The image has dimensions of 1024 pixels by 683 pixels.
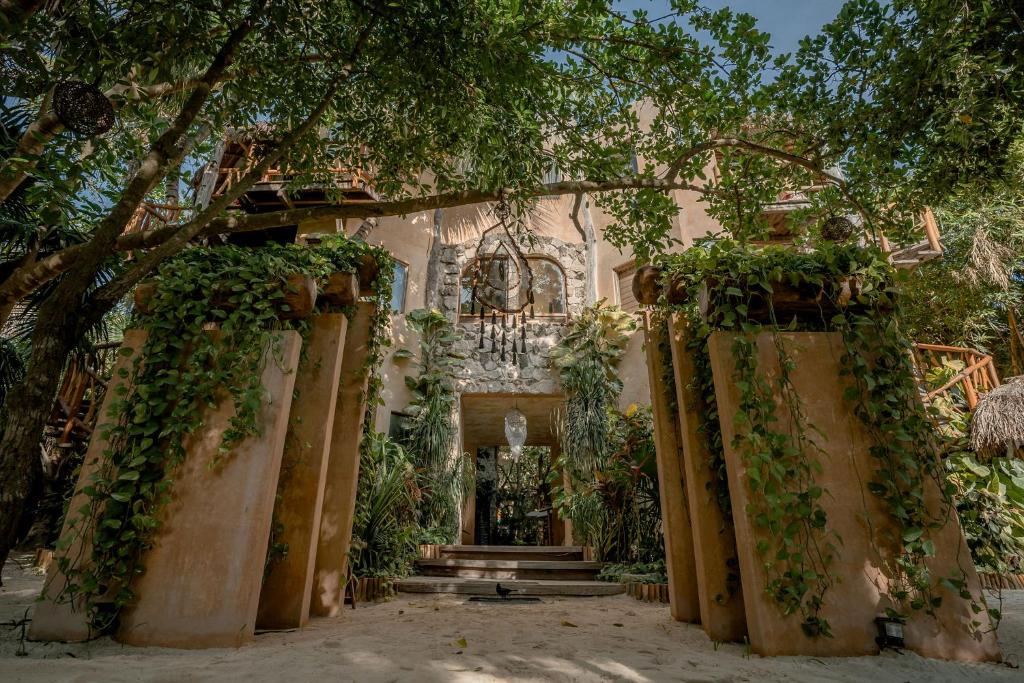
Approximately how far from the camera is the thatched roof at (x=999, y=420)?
525 centimetres

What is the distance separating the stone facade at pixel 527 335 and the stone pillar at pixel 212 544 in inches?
214

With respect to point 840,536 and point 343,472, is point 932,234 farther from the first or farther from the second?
point 343,472

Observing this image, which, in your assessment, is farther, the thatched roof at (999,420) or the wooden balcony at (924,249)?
the wooden balcony at (924,249)

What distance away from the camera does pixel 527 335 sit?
862 cm

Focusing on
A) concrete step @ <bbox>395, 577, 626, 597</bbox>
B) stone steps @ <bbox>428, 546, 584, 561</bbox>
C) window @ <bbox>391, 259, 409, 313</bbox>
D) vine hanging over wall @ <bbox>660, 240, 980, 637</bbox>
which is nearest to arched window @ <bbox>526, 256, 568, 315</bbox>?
window @ <bbox>391, 259, 409, 313</bbox>

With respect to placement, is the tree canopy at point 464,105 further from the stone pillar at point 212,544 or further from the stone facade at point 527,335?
the stone facade at point 527,335

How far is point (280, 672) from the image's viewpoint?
1826mm

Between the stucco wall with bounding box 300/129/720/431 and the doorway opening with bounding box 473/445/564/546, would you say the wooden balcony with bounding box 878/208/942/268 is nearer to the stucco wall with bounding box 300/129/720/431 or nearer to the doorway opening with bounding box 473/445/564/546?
the stucco wall with bounding box 300/129/720/431

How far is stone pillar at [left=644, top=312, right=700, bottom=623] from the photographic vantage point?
3.14 meters

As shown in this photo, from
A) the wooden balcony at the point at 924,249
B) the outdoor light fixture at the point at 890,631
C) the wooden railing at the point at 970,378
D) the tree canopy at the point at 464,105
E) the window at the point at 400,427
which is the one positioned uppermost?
the wooden balcony at the point at 924,249

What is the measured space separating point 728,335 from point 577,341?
19.0 feet

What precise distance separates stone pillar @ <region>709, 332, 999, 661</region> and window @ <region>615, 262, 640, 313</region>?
6.31 m

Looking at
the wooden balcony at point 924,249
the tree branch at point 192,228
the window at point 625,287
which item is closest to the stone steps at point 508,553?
the window at point 625,287

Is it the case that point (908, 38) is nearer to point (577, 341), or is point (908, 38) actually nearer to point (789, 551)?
point (789, 551)
